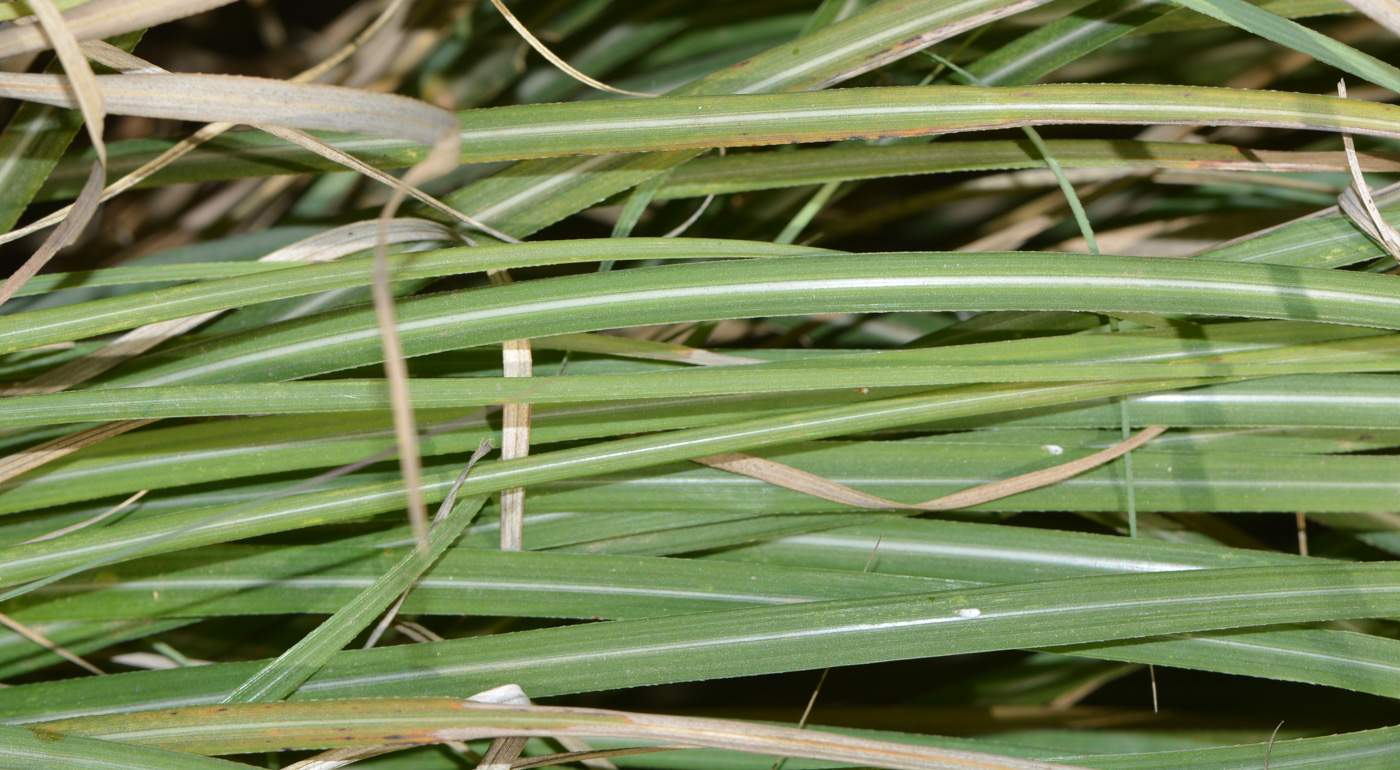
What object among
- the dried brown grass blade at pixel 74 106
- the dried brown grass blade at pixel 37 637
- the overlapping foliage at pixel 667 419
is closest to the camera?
the dried brown grass blade at pixel 74 106

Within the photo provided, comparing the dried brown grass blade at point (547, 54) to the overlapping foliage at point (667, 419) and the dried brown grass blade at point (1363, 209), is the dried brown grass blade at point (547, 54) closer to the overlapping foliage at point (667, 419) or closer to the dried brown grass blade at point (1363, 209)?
the overlapping foliage at point (667, 419)

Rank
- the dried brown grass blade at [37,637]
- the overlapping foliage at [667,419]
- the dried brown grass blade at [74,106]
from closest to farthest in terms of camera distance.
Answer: the dried brown grass blade at [74,106]
the overlapping foliage at [667,419]
the dried brown grass blade at [37,637]

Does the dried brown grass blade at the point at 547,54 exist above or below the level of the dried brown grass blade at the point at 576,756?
above

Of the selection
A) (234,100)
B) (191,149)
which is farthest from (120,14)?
(191,149)

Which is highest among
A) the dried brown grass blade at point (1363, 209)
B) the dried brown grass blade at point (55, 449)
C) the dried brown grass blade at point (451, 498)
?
the dried brown grass blade at point (55, 449)

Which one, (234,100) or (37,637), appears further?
(37,637)

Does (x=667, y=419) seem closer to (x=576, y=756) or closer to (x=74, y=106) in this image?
(x=576, y=756)

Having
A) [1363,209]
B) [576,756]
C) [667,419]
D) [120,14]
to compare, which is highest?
[120,14]

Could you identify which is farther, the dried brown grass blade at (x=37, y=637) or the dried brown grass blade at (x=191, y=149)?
the dried brown grass blade at (x=37, y=637)

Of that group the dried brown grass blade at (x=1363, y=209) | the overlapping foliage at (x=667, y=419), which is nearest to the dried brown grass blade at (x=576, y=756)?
the overlapping foliage at (x=667, y=419)
